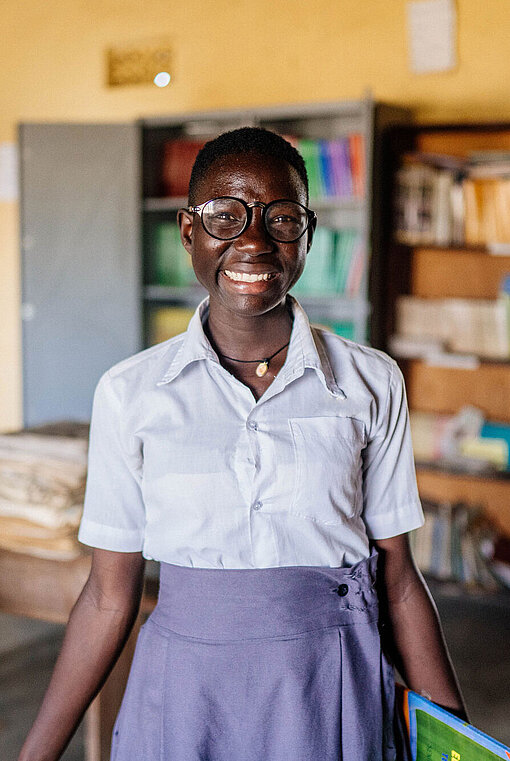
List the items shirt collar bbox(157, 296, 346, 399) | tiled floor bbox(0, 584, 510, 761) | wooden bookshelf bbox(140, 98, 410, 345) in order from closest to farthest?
shirt collar bbox(157, 296, 346, 399) < tiled floor bbox(0, 584, 510, 761) < wooden bookshelf bbox(140, 98, 410, 345)

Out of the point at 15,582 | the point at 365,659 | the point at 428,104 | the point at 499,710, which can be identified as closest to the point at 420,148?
the point at 428,104

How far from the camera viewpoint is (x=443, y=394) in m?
3.84

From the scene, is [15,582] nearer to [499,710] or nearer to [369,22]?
[499,710]

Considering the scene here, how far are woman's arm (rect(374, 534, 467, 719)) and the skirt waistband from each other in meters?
0.09

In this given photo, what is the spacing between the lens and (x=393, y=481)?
3.62ft

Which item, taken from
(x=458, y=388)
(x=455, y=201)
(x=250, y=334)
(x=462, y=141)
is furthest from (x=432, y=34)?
(x=250, y=334)

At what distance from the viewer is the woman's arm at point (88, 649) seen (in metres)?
1.09

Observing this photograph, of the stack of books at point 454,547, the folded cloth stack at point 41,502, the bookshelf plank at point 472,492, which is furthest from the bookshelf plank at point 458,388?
the folded cloth stack at point 41,502

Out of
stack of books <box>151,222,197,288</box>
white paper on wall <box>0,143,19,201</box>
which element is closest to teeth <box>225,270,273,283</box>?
stack of books <box>151,222,197,288</box>

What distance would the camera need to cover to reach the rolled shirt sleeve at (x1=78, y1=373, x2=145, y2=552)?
1056 mm

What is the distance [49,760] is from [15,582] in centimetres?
66

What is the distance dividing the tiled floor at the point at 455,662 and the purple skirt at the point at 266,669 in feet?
4.89

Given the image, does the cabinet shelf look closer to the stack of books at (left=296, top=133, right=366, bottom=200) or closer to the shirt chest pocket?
the stack of books at (left=296, top=133, right=366, bottom=200)

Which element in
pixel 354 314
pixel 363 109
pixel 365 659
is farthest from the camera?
pixel 354 314
